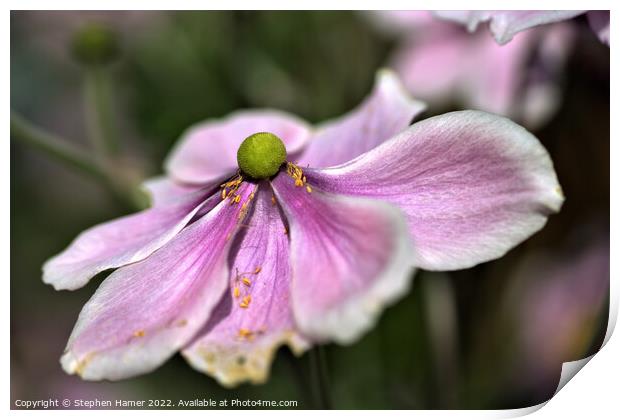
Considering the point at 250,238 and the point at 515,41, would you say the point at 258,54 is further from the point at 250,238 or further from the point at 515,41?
the point at 250,238

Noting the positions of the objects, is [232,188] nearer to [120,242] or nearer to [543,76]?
[120,242]

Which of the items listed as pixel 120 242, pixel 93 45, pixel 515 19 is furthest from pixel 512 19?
pixel 93 45

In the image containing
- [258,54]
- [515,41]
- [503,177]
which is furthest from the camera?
[258,54]

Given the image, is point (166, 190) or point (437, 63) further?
point (437, 63)

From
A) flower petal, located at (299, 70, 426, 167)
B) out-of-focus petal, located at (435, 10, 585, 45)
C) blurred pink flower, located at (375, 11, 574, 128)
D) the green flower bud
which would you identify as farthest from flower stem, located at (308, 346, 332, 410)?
the green flower bud

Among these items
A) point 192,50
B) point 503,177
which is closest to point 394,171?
point 503,177
